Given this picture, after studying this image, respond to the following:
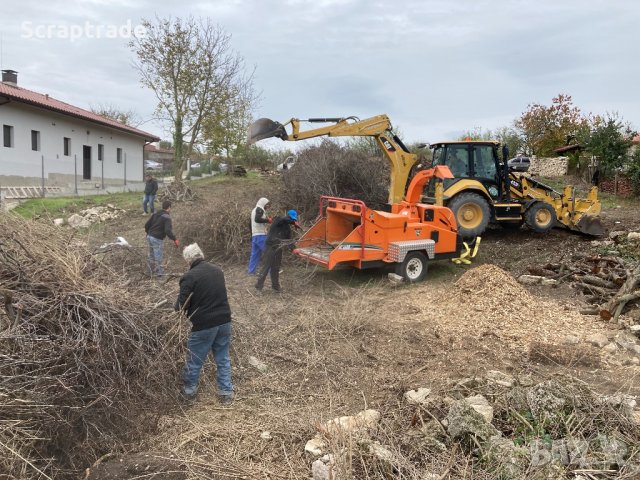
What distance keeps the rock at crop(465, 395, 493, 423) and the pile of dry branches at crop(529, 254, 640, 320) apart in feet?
12.3

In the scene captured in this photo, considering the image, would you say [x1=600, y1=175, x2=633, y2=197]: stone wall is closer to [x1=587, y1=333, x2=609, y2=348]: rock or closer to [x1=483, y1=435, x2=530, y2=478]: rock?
[x1=587, y1=333, x2=609, y2=348]: rock

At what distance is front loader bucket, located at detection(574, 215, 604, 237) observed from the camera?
11.3 meters

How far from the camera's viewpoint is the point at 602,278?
817 cm

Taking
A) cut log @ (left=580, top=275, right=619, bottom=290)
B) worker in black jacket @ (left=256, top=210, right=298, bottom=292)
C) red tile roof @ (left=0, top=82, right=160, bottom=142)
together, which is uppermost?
red tile roof @ (left=0, top=82, right=160, bottom=142)

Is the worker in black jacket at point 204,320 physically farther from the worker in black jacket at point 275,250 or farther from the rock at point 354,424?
the worker in black jacket at point 275,250

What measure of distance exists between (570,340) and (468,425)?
10.7 feet

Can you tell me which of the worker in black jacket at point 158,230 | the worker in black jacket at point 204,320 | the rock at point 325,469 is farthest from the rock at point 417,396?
the worker in black jacket at point 158,230

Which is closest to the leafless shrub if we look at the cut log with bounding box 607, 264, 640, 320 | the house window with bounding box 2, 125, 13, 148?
the cut log with bounding box 607, 264, 640, 320

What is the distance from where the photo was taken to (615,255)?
9.20 m

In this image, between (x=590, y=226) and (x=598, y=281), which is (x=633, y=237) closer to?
(x=590, y=226)

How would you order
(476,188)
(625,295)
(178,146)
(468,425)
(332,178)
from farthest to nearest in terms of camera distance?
1. (178,146)
2. (332,178)
3. (476,188)
4. (625,295)
5. (468,425)

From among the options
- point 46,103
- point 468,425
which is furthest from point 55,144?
point 468,425

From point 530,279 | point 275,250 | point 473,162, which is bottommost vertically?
point 530,279

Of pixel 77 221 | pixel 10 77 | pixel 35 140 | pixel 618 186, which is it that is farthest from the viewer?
pixel 10 77
